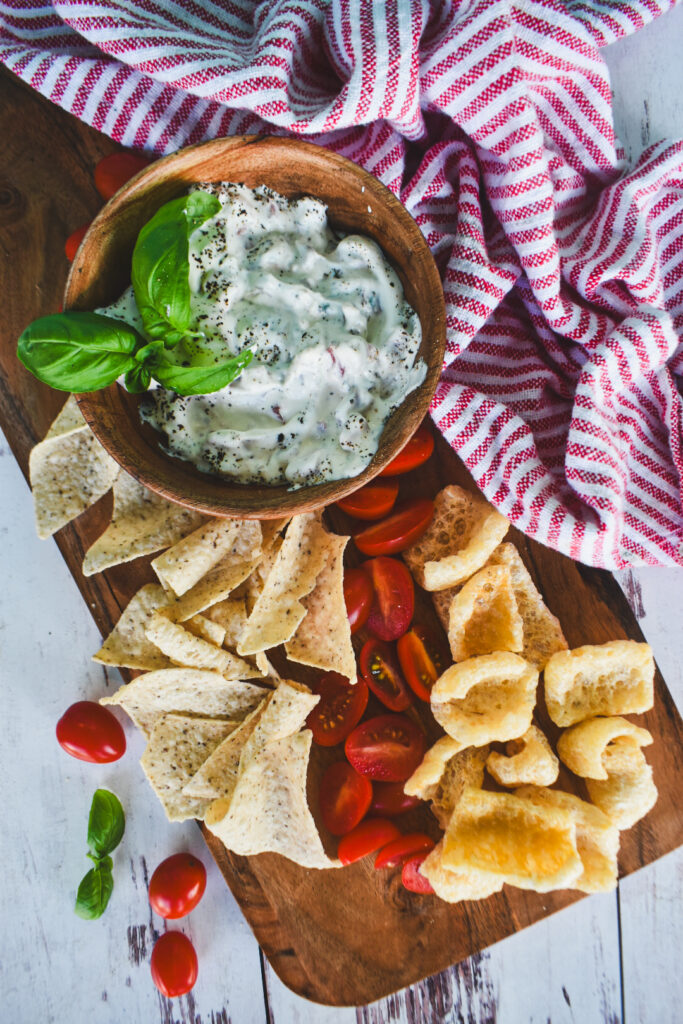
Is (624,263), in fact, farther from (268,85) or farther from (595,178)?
(268,85)

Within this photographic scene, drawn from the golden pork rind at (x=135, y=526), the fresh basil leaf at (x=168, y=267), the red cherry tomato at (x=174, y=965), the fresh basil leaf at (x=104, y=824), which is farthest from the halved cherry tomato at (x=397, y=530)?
the red cherry tomato at (x=174, y=965)

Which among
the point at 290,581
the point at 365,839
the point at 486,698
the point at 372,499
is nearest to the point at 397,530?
the point at 372,499

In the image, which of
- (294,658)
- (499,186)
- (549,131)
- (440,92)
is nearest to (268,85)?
(440,92)

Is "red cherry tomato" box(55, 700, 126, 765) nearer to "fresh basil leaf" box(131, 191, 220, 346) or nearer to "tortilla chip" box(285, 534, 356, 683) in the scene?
"tortilla chip" box(285, 534, 356, 683)

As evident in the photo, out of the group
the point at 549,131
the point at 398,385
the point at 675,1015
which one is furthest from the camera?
the point at 675,1015

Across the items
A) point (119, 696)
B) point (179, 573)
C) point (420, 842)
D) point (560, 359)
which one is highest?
point (560, 359)

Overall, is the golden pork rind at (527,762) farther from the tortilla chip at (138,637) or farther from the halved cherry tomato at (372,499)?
the tortilla chip at (138,637)

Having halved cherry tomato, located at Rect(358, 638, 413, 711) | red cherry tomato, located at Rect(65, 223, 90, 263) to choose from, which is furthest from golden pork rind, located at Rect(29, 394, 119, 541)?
halved cherry tomato, located at Rect(358, 638, 413, 711)

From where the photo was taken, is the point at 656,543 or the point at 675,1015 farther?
the point at 675,1015
